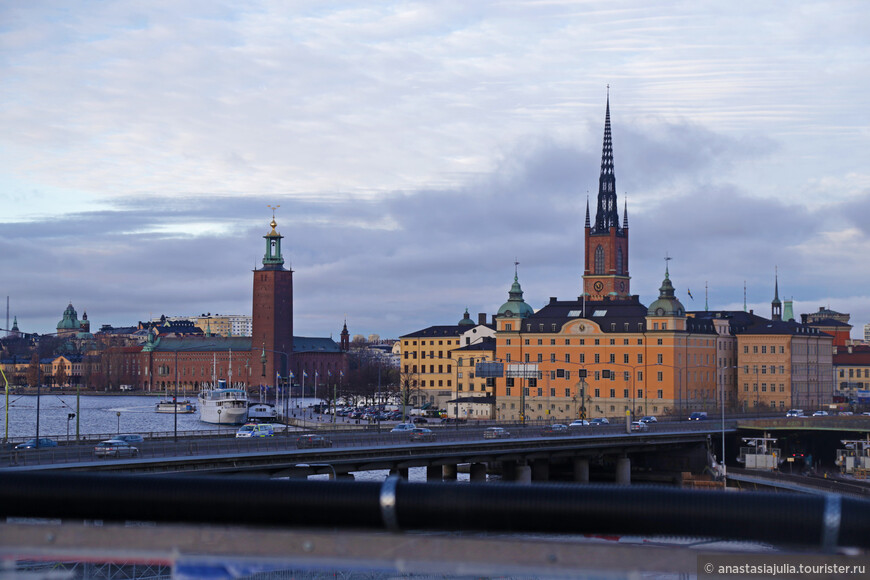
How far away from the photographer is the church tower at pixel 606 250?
147 meters

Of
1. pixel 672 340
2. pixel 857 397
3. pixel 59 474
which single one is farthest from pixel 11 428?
pixel 59 474

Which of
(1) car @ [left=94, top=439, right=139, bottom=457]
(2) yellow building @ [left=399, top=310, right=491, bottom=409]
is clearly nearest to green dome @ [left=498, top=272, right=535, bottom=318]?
(2) yellow building @ [left=399, top=310, right=491, bottom=409]

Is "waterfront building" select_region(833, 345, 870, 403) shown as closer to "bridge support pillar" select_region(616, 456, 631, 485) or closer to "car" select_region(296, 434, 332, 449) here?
"bridge support pillar" select_region(616, 456, 631, 485)

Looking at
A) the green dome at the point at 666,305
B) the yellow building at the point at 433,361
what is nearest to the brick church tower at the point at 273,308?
the yellow building at the point at 433,361

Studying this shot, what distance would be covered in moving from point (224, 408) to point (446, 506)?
Answer: 123733 millimetres

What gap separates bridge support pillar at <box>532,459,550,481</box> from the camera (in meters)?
75.4

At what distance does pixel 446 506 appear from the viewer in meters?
4.50

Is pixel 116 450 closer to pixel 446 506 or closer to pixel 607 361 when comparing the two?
pixel 446 506

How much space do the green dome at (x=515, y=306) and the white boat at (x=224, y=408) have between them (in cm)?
3116

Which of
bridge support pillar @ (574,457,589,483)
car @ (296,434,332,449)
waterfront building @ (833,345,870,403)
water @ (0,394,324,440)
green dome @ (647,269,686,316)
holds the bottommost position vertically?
water @ (0,394,324,440)

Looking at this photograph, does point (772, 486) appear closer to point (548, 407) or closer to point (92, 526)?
point (548, 407)

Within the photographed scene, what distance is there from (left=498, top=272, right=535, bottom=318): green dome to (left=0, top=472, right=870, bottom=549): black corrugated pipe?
113762 millimetres

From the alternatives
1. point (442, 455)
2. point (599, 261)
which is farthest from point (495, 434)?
point (599, 261)

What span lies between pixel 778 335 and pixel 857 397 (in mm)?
40146
